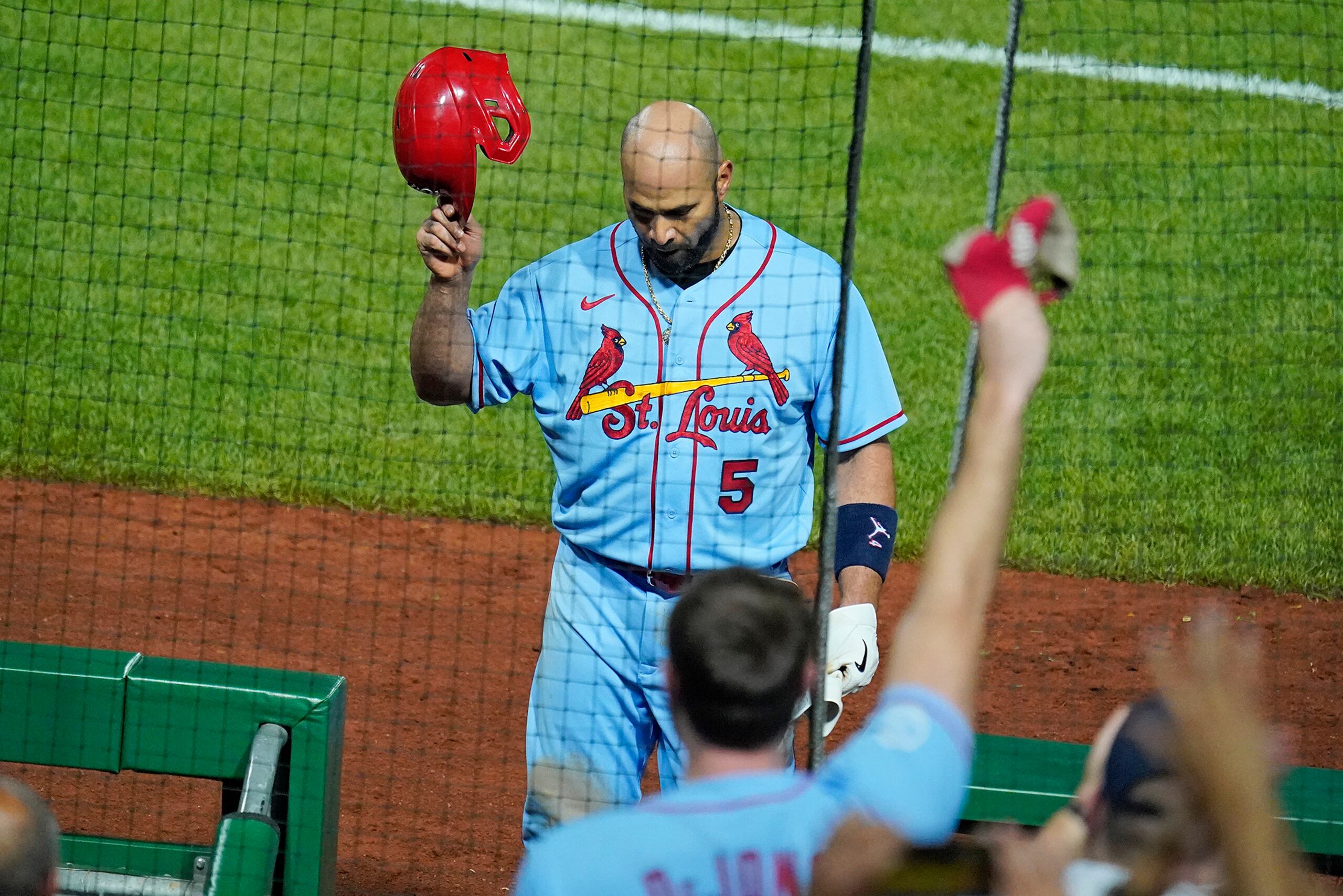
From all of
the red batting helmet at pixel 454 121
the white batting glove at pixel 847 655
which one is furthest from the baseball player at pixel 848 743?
the red batting helmet at pixel 454 121

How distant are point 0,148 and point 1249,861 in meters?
10.4

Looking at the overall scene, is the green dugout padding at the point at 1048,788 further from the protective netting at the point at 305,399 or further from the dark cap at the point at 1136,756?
the dark cap at the point at 1136,756

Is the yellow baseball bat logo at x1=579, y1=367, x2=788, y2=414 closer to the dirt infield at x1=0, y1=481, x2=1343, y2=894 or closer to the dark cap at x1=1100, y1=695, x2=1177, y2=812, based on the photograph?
the dirt infield at x1=0, y1=481, x2=1343, y2=894

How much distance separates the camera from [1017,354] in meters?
1.94

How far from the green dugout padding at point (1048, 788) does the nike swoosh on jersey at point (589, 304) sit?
1.61 meters

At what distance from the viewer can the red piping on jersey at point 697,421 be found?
3906mm

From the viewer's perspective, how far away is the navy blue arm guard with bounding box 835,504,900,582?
3.89 meters

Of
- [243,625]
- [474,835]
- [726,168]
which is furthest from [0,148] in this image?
[726,168]

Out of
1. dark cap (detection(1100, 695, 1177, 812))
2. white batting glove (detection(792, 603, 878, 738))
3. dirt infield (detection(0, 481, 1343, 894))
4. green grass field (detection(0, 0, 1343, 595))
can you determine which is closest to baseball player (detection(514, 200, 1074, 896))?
dark cap (detection(1100, 695, 1177, 812))

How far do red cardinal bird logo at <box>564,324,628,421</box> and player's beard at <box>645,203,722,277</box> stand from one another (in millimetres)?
220

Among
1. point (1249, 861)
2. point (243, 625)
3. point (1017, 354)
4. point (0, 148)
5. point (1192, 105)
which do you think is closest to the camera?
point (1249, 861)

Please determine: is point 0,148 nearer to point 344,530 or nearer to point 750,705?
point 344,530

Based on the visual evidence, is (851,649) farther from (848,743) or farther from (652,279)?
(848,743)

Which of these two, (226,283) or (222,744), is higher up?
(226,283)
